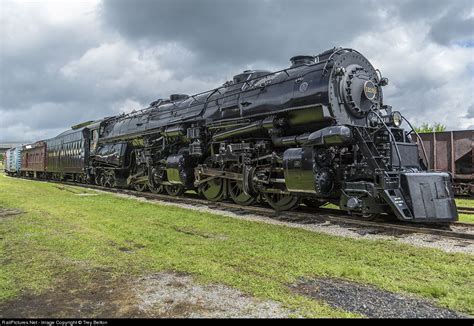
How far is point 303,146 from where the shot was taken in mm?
9031

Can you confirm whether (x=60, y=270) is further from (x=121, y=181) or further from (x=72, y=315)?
(x=121, y=181)

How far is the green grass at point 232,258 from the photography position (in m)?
4.38

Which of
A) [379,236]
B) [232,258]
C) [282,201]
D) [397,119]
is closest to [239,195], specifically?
[282,201]

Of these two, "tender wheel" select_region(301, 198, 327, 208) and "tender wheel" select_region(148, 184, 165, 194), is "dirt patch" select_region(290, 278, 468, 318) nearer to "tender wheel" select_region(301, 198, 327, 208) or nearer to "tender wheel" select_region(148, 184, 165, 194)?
"tender wheel" select_region(301, 198, 327, 208)

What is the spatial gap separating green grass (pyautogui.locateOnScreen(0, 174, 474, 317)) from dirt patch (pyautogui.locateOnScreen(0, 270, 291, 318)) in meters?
0.21

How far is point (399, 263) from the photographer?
17.9 feet

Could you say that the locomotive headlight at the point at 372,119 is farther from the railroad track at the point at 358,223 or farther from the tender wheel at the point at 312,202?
the tender wheel at the point at 312,202

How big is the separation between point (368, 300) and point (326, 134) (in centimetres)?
493

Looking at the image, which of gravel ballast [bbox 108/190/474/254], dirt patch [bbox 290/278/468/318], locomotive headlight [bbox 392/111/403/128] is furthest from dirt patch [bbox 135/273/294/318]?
locomotive headlight [bbox 392/111/403/128]

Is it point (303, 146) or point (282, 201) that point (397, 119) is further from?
point (282, 201)

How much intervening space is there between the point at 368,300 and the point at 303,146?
530 centimetres

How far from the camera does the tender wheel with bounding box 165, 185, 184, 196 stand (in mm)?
14595

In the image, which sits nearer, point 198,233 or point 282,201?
point 198,233

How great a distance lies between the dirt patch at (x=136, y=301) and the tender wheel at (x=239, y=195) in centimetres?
689
